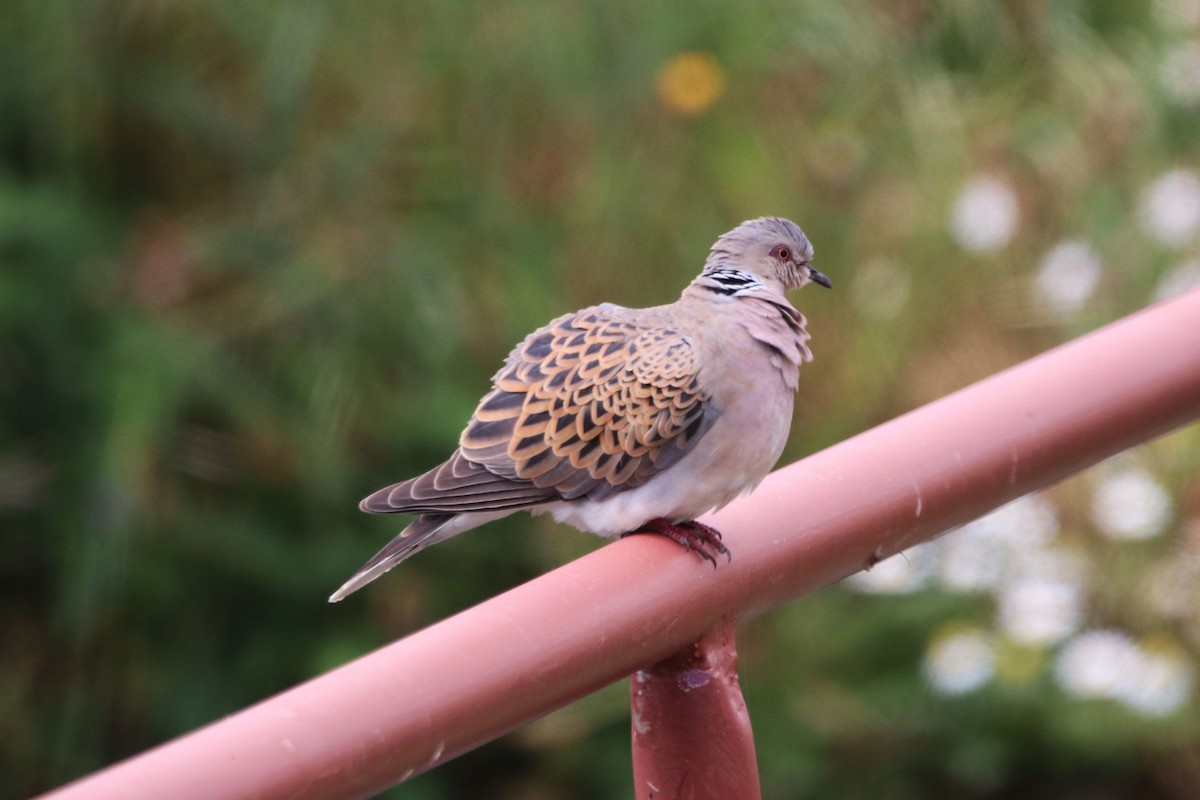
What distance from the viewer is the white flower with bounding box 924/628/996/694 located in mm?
3371

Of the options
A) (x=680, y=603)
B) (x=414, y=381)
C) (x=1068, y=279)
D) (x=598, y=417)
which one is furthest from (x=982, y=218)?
(x=680, y=603)

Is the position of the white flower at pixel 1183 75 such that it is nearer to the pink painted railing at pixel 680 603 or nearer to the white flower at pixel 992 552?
the white flower at pixel 992 552

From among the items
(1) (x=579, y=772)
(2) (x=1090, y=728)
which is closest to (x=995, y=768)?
(2) (x=1090, y=728)

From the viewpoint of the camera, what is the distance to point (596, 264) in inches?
142

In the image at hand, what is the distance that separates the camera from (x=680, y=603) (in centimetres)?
149

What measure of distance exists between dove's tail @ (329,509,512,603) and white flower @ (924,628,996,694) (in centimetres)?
145

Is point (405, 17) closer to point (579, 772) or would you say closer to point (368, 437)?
point (368, 437)

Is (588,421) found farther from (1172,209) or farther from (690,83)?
(1172,209)

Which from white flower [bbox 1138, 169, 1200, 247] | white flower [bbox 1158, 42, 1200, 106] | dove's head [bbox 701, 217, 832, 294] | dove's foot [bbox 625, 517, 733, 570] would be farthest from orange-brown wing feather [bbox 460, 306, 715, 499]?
white flower [bbox 1158, 42, 1200, 106]

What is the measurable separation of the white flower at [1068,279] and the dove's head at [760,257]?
162 cm

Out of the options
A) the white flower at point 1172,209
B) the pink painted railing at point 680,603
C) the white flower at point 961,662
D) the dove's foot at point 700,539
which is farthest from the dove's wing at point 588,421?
the white flower at point 1172,209

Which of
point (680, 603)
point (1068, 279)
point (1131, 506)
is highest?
point (1068, 279)

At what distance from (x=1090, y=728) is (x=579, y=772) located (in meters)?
1.09

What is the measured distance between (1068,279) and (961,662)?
1129 mm
